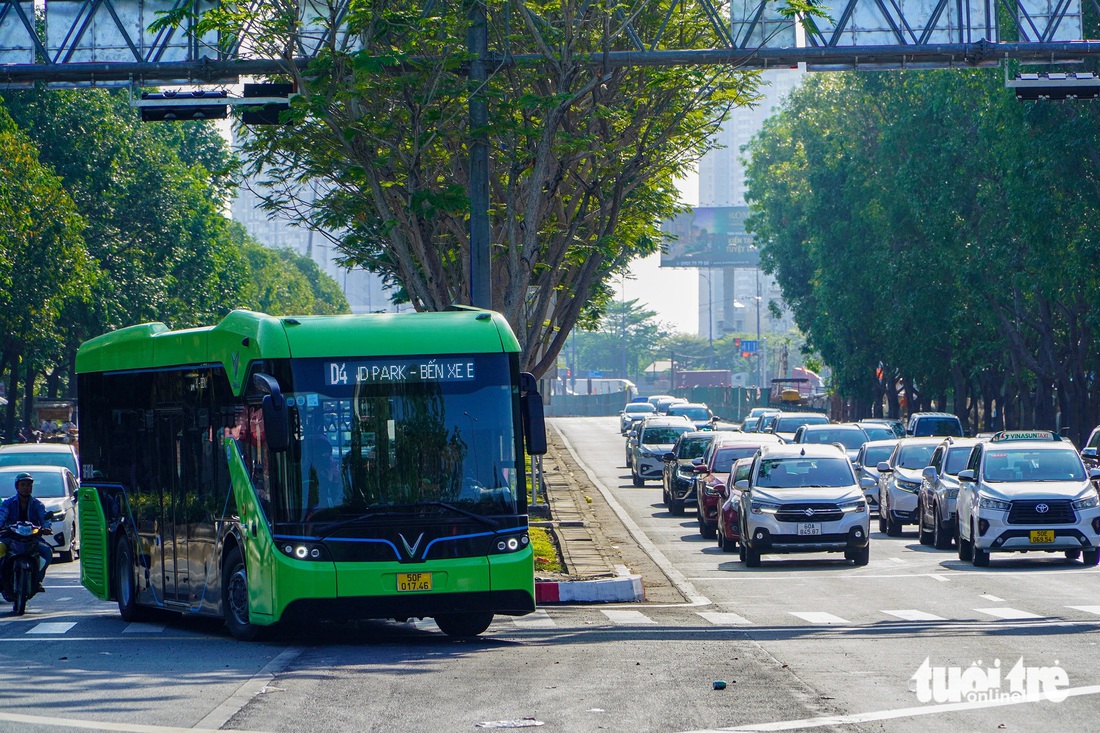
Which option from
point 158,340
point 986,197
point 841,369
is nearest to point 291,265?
point 841,369

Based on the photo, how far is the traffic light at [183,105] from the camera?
20.8 m

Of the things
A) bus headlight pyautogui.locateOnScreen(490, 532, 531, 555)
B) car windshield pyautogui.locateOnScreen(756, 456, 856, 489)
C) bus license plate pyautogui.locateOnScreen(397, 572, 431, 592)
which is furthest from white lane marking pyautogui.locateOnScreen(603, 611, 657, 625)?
car windshield pyautogui.locateOnScreen(756, 456, 856, 489)

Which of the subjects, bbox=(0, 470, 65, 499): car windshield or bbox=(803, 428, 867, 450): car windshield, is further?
bbox=(803, 428, 867, 450): car windshield

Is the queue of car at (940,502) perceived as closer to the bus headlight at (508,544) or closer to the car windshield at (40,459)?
the bus headlight at (508,544)

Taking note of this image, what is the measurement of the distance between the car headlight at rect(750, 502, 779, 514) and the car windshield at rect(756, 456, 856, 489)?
1.73 ft

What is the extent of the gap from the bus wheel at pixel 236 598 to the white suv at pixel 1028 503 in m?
11.9

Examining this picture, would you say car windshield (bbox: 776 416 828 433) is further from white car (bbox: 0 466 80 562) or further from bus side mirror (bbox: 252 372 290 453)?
bus side mirror (bbox: 252 372 290 453)

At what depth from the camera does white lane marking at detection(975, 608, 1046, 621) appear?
17.0 metres

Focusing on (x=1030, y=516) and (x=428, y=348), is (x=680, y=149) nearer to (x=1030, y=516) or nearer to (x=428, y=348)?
(x=1030, y=516)

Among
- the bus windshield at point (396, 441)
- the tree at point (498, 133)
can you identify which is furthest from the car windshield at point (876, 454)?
the bus windshield at point (396, 441)

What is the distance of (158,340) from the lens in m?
17.6

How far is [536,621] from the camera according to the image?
1769 centimetres

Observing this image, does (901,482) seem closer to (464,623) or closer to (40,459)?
(40,459)

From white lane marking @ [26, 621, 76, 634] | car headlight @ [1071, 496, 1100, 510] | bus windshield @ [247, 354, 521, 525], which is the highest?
bus windshield @ [247, 354, 521, 525]
